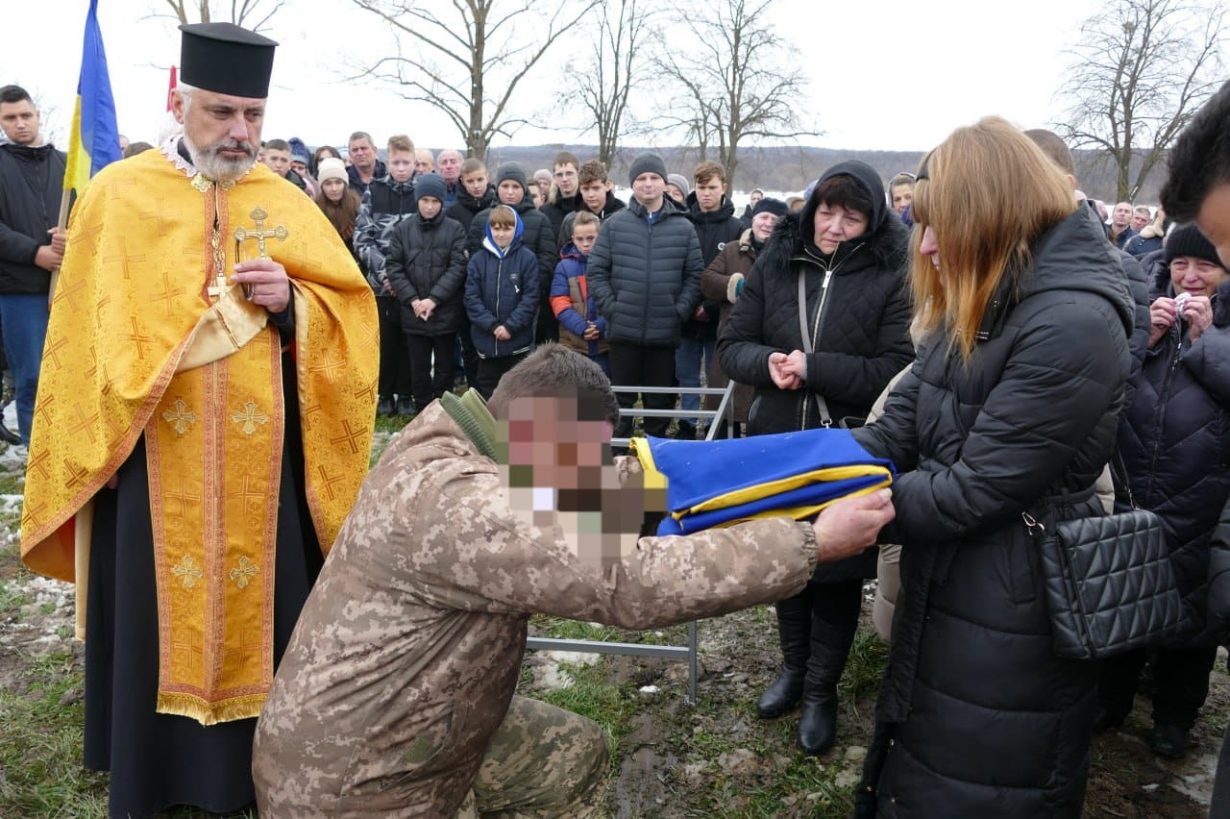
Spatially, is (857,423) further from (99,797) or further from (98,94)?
(98,94)

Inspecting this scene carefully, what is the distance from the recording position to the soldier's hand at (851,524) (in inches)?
77.7

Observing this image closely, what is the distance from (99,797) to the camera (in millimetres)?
3047

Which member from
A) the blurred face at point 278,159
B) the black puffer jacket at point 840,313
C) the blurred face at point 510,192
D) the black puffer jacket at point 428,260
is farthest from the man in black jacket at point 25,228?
the black puffer jacket at point 840,313

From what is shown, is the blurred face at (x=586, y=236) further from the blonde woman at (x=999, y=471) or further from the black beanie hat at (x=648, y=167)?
the blonde woman at (x=999, y=471)

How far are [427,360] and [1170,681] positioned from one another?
5.94 m

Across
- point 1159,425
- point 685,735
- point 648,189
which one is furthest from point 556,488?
point 648,189

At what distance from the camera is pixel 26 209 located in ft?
20.8

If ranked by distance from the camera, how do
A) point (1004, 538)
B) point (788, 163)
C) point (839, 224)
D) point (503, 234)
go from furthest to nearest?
point (788, 163) < point (503, 234) < point (839, 224) < point (1004, 538)

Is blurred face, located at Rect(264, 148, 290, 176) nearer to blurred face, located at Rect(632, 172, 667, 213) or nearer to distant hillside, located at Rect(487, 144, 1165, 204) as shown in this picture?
blurred face, located at Rect(632, 172, 667, 213)

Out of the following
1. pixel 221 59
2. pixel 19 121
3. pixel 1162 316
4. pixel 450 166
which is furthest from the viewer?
pixel 450 166

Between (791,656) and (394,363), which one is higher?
(394,363)

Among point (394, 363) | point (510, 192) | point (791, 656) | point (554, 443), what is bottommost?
point (791, 656)

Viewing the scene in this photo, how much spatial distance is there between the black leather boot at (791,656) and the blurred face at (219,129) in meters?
2.47

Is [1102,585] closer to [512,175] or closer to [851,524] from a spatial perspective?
[851,524]
